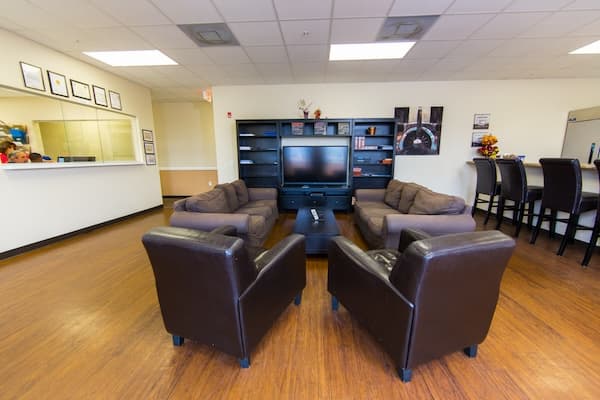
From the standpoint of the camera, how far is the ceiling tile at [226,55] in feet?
10.5

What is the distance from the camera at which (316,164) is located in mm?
4656

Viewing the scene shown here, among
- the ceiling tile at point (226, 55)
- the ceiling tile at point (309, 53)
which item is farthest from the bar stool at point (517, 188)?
the ceiling tile at point (226, 55)

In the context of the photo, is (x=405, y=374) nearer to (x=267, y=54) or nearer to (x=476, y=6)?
(x=476, y=6)

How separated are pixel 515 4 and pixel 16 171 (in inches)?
227

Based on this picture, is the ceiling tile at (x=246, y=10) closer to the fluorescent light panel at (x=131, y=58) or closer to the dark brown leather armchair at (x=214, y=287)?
the fluorescent light panel at (x=131, y=58)

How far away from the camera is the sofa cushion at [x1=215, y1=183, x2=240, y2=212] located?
10.9 ft

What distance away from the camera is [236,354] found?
1.29 metres

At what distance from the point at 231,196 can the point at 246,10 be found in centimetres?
220

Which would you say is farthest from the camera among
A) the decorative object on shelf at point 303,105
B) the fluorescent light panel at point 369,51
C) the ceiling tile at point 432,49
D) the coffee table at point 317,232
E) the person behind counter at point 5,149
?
the decorative object on shelf at point 303,105

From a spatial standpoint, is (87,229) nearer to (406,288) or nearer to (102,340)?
(102,340)

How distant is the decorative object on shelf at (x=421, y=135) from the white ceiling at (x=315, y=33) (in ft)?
2.44

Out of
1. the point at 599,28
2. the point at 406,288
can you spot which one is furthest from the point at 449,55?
the point at 406,288

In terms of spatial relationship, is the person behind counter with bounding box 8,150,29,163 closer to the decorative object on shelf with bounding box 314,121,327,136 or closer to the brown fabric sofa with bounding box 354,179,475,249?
the decorative object on shelf with bounding box 314,121,327,136

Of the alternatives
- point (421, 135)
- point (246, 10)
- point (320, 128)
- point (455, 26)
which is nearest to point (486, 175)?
point (421, 135)
